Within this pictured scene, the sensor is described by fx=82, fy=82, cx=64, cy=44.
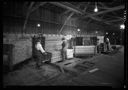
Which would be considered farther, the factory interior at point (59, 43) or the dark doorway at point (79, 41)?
the dark doorway at point (79, 41)

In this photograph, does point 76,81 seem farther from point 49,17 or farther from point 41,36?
point 49,17

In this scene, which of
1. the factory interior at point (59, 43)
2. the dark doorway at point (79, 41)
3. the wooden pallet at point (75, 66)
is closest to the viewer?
the factory interior at point (59, 43)

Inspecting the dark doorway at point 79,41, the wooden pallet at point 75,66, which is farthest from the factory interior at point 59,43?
the dark doorway at point 79,41

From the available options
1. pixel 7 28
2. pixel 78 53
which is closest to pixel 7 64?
pixel 7 28

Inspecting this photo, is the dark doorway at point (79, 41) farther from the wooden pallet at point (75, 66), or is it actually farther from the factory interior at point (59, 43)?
the wooden pallet at point (75, 66)

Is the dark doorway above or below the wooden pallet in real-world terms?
above

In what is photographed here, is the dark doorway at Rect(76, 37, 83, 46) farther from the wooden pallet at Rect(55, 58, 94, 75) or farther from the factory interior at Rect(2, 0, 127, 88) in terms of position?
the wooden pallet at Rect(55, 58, 94, 75)

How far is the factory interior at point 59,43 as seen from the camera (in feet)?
13.1

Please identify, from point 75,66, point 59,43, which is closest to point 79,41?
point 59,43

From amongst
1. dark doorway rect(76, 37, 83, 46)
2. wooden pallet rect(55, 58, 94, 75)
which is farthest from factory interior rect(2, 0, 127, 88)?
dark doorway rect(76, 37, 83, 46)

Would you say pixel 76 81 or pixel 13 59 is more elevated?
pixel 13 59

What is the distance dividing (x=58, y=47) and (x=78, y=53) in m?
2.56

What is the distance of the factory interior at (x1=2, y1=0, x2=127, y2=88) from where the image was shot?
4.00 m

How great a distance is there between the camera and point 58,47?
25.6ft
